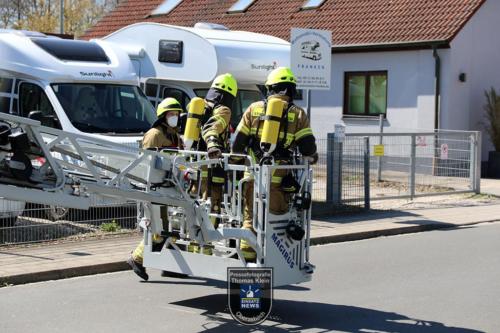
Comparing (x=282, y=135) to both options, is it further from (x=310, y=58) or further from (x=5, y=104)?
(x=310, y=58)

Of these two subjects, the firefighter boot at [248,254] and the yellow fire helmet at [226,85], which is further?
the yellow fire helmet at [226,85]

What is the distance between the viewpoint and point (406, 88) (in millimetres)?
22438

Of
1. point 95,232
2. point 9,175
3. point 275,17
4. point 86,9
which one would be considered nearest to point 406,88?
point 275,17

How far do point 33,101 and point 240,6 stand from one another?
15404mm

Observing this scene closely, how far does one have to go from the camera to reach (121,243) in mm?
10734

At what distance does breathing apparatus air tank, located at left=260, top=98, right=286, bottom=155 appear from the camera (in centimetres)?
713

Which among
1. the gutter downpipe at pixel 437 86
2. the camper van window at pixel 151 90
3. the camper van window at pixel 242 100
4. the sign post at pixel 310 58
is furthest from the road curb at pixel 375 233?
the gutter downpipe at pixel 437 86

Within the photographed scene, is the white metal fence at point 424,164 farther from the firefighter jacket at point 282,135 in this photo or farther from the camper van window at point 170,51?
the firefighter jacket at point 282,135

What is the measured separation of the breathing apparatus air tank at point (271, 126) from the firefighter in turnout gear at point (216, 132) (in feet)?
1.44

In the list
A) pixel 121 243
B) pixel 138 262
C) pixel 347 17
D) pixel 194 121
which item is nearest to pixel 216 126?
pixel 194 121

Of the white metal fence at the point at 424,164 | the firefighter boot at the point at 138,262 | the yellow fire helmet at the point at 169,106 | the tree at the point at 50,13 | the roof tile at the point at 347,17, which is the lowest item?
the firefighter boot at the point at 138,262

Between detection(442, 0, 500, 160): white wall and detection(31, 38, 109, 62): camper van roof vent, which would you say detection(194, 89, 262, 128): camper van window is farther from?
detection(442, 0, 500, 160): white wall

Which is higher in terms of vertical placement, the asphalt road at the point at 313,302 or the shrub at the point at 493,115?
the shrub at the point at 493,115

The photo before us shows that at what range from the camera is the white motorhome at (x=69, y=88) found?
Answer: 1232 cm
